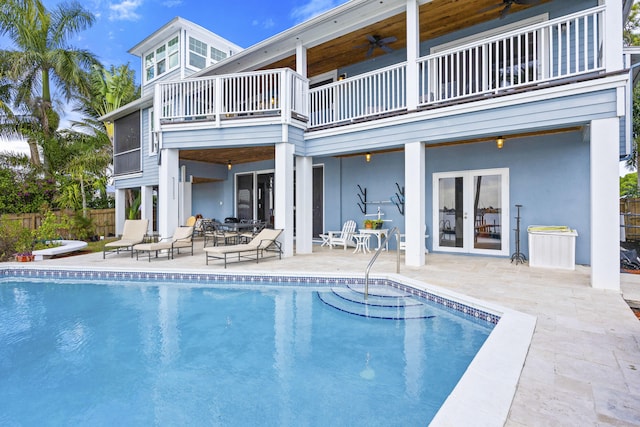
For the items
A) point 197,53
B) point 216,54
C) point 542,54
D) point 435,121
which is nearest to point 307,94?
point 435,121

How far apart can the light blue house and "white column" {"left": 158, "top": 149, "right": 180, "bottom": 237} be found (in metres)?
0.03

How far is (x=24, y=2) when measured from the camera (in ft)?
50.6

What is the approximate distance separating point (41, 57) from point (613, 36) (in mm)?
20987

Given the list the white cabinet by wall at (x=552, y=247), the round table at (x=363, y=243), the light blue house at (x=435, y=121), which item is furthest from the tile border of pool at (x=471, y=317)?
the white cabinet by wall at (x=552, y=247)

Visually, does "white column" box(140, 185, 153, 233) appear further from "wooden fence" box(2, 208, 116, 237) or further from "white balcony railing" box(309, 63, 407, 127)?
"white balcony railing" box(309, 63, 407, 127)

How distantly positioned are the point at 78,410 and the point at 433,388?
2.83 m

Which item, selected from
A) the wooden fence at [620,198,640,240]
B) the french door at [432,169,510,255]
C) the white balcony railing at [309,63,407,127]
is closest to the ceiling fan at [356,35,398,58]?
the white balcony railing at [309,63,407,127]

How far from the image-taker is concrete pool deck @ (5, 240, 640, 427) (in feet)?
6.70

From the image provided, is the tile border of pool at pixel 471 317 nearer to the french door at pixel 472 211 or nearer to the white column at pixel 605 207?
the white column at pixel 605 207

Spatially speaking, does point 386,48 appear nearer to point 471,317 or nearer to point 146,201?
point 471,317

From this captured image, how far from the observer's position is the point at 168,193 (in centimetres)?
830

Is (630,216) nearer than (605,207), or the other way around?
(605,207)

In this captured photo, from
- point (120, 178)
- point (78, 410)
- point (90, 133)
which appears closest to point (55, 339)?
point (78, 410)

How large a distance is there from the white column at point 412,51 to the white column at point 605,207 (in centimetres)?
299
